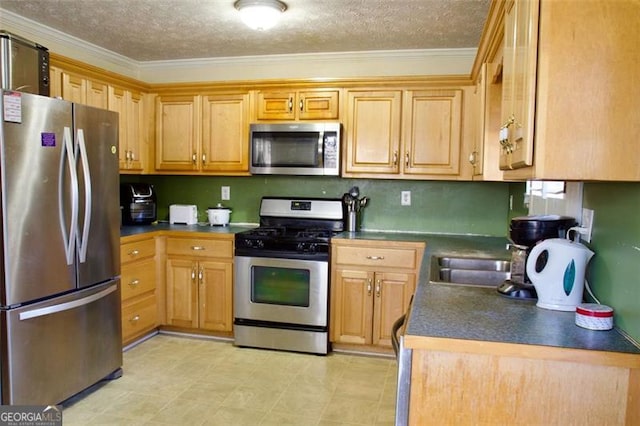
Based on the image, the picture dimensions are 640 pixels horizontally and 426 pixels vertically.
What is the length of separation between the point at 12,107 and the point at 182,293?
1.88 m

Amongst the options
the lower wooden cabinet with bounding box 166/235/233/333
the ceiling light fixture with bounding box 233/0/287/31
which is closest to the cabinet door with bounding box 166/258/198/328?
the lower wooden cabinet with bounding box 166/235/233/333

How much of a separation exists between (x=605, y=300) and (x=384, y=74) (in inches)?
104

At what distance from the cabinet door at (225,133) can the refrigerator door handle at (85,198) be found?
131 centimetres

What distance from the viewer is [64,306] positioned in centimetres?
237

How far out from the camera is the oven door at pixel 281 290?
10.6 feet

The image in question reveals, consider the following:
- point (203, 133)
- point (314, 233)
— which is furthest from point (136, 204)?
point (314, 233)

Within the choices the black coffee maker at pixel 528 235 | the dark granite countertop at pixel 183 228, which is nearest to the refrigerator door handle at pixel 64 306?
the dark granite countertop at pixel 183 228

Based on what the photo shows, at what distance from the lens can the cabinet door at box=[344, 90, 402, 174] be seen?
3.39 metres

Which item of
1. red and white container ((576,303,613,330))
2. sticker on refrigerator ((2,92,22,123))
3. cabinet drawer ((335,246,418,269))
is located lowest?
cabinet drawer ((335,246,418,269))

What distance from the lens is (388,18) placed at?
2.86 m

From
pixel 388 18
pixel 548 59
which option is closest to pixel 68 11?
pixel 388 18

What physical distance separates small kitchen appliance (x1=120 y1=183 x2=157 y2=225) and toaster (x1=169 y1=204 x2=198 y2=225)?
19cm

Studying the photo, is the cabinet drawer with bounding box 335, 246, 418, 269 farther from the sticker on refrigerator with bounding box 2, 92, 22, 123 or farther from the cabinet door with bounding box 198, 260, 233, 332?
the sticker on refrigerator with bounding box 2, 92, 22, 123

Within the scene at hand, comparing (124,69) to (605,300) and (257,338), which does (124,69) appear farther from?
(605,300)
